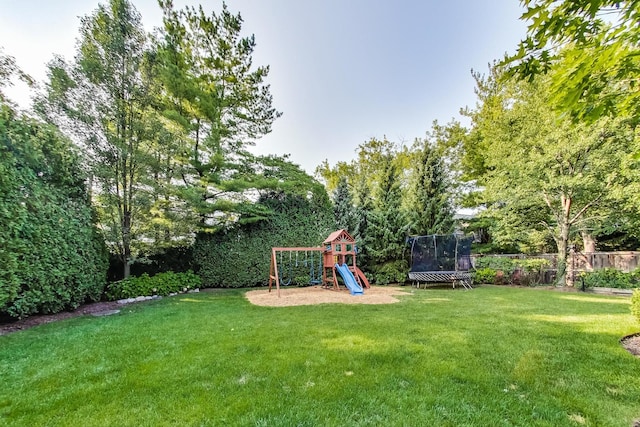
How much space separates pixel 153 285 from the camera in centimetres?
766

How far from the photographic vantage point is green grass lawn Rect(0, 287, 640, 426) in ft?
6.33

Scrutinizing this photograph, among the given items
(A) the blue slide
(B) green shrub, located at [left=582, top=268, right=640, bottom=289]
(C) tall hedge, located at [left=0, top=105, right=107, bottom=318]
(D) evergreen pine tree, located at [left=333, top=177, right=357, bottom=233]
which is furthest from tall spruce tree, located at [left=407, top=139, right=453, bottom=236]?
(C) tall hedge, located at [left=0, top=105, right=107, bottom=318]

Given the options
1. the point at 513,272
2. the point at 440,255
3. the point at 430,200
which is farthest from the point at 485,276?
the point at 430,200

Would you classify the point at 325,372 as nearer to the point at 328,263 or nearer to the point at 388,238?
the point at 328,263

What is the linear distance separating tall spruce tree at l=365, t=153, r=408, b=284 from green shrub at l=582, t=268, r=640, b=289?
5401 millimetres

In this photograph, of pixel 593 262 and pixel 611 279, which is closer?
pixel 611 279

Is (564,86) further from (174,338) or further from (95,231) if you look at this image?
(95,231)

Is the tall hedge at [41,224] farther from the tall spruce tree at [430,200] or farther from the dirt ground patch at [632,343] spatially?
the tall spruce tree at [430,200]

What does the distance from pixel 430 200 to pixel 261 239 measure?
Answer: 6743 mm

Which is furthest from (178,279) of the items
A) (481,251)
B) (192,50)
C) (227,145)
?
(481,251)

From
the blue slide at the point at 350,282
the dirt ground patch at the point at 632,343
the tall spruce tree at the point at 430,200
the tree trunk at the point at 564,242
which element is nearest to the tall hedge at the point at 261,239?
the blue slide at the point at 350,282

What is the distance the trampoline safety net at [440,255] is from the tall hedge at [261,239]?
335cm

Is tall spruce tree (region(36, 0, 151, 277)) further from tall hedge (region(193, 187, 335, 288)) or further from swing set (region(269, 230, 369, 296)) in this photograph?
swing set (region(269, 230, 369, 296))

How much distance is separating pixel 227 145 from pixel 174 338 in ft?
27.3
